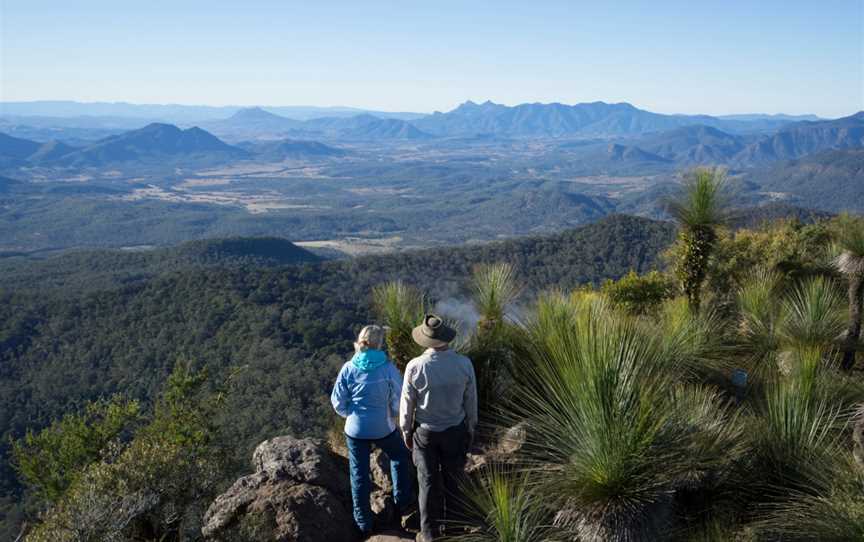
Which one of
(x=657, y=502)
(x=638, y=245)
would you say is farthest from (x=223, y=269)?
(x=657, y=502)

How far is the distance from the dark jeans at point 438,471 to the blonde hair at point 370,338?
2.36 ft

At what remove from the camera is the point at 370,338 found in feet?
14.5

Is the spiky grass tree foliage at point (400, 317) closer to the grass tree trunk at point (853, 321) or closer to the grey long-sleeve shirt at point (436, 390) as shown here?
the grey long-sleeve shirt at point (436, 390)

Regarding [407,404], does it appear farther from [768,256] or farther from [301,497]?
[768,256]

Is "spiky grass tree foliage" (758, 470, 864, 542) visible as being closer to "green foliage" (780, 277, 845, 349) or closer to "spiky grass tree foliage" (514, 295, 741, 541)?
"spiky grass tree foliage" (514, 295, 741, 541)

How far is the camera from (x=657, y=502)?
3.20 meters

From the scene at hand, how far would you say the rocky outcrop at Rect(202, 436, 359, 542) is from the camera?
4320 millimetres

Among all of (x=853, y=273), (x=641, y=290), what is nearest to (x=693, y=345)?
(x=853, y=273)

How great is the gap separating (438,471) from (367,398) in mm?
765

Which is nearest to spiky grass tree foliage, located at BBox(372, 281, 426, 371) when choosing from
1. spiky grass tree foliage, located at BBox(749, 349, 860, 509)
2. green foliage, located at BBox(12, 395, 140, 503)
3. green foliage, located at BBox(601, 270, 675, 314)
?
spiky grass tree foliage, located at BBox(749, 349, 860, 509)

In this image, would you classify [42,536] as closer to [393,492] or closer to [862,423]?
[393,492]

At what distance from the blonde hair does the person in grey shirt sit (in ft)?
1.30

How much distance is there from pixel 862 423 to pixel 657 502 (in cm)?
130

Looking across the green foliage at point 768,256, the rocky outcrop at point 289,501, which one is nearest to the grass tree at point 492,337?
the rocky outcrop at point 289,501
